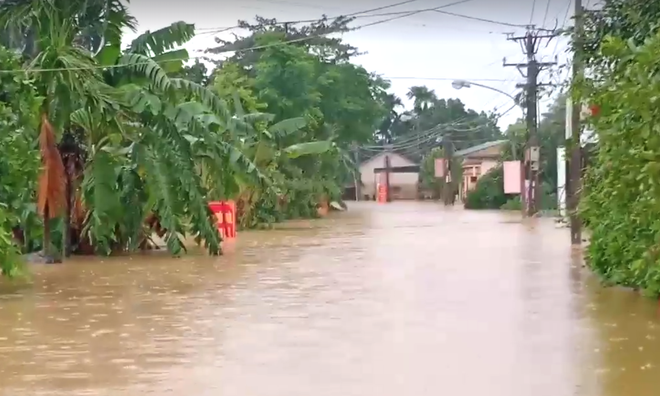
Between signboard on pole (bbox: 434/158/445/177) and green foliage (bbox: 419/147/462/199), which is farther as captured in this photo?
green foliage (bbox: 419/147/462/199)

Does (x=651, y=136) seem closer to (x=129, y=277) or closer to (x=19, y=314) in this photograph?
(x=19, y=314)

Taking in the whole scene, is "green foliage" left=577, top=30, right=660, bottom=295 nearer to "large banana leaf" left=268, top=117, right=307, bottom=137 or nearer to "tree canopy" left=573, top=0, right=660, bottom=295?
"tree canopy" left=573, top=0, right=660, bottom=295

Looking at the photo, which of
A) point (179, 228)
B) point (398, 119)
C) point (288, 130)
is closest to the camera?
point (179, 228)

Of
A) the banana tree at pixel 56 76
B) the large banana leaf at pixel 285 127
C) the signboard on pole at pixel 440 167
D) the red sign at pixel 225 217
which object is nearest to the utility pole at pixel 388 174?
the signboard on pole at pixel 440 167

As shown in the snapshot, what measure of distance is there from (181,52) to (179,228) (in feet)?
11.5

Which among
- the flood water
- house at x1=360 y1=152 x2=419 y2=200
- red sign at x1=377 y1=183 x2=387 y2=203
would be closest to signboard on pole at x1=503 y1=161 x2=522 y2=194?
the flood water

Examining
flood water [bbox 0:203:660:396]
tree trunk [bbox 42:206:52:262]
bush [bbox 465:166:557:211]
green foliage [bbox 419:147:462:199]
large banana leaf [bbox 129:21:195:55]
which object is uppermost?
large banana leaf [bbox 129:21:195:55]

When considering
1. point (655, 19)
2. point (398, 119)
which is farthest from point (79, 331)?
point (398, 119)

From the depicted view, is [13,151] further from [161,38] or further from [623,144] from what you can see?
[623,144]

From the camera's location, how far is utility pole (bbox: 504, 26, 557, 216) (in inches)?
1640

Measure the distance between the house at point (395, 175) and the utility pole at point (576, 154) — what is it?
220 feet

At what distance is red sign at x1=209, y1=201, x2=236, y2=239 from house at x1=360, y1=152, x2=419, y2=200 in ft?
207

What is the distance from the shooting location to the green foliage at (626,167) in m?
10.5

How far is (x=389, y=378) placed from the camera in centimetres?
756
